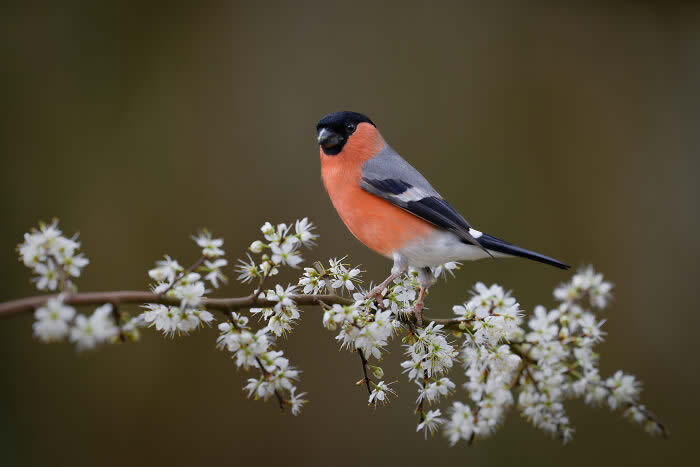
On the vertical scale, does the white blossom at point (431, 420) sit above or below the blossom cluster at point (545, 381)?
below

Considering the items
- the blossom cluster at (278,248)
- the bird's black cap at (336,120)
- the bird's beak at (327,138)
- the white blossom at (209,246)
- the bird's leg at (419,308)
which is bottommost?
the white blossom at (209,246)

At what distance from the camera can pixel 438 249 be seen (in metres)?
1.60

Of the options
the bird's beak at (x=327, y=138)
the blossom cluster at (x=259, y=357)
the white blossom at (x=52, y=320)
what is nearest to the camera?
the white blossom at (x=52, y=320)

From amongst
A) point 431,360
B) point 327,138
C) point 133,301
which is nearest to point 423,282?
point 431,360

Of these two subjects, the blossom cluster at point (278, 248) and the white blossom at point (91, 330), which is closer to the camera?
the white blossom at point (91, 330)

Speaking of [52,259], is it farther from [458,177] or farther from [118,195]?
[458,177]

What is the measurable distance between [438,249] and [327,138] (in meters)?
0.48

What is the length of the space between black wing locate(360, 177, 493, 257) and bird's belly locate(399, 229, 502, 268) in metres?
0.02

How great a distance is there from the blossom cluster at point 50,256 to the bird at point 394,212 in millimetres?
755

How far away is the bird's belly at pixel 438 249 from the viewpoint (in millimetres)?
1593

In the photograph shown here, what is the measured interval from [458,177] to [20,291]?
2.18 m

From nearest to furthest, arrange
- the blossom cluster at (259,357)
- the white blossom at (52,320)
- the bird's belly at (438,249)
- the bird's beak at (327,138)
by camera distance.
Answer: the white blossom at (52,320) < the blossom cluster at (259,357) < the bird's belly at (438,249) < the bird's beak at (327,138)

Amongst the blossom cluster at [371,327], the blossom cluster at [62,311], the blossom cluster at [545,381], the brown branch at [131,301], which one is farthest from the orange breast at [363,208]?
the blossom cluster at [62,311]

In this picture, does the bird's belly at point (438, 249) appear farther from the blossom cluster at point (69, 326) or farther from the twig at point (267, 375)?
the blossom cluster at point (69, 326)
